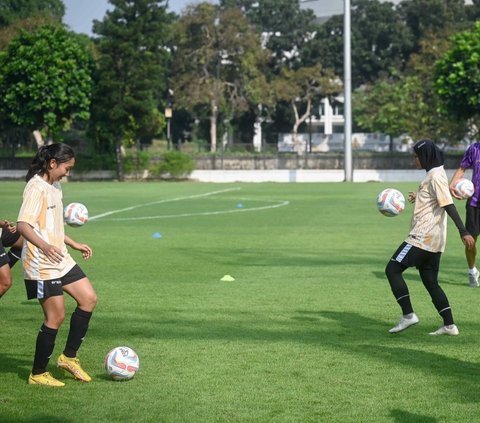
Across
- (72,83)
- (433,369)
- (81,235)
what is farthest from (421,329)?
(72,83)

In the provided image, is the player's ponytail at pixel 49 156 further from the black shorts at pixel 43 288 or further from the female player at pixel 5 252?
the female player at pixel 5 252

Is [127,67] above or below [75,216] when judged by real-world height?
above

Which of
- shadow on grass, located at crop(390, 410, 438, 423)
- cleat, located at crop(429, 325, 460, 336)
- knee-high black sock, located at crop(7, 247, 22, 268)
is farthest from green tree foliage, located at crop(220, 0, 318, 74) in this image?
shadow on grass, located at crop(390, 410, 438, 423)

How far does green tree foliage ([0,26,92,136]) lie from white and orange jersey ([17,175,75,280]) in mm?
50362

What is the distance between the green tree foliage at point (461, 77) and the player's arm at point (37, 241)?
1940 inches

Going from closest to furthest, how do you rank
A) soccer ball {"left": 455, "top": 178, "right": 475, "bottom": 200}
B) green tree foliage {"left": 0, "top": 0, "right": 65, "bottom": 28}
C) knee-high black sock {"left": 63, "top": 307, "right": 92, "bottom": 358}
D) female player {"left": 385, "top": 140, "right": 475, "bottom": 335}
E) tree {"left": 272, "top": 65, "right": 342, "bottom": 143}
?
knee-high black sock {"left": 63, "top": 307, "right": 92, "bottom": 358}
female player {"left": 385, "top": 140, "right": 475, "bottom": 335}
soccer ball {"left": 455, "top": 178, "right": 475, "bottom": 200}
tree {"left": 272, "top": 65, "right": 342, "bottom": 143}
green tree foliage {"left": 0, "top": 0, "right": 65, "bottom": 28}

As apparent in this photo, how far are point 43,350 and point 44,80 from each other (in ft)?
166

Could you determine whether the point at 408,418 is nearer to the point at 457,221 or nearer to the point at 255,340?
the point at 255,340

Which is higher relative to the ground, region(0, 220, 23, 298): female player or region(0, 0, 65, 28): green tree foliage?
region(0, 0, 65, 28): green tree foliage

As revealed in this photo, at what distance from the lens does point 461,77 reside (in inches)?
2167

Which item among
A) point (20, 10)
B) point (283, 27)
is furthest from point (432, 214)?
point (283, 27)

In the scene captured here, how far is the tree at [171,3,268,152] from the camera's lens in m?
72.9

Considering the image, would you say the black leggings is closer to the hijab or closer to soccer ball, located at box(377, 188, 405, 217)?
the hijab

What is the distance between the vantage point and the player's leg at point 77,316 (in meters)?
7.85
